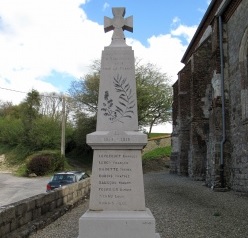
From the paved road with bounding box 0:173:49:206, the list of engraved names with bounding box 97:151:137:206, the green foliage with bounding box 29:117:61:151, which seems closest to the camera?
the list of engraved names with bounding box 97:151:137:206

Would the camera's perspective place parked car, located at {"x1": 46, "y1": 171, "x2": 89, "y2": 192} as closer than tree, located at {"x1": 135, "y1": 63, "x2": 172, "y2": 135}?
Yes

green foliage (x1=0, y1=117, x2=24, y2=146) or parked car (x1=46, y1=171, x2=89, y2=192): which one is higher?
green foliage (x1=0, y1=117, x2=24, y2=146)

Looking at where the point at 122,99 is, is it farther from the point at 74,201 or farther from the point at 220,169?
the point at 220,169

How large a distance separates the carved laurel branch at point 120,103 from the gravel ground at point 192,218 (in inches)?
101

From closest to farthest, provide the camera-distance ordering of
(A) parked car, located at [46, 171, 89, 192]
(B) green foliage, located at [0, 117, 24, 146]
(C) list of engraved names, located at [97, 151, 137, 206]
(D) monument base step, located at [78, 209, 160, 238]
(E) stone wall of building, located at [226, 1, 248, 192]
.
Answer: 1. (D) monument base step, located at [78, 209, 160, 238]
2. (C) list of engraved names, located at [97, 151, 137, 206]
3. (E) stone wall of building, located at [226, 1, 248, 192]
4. (A) parked car, located at [46, 171, 89, 192]
5. (B) green foliage, located at [0, 117, 24, 146]

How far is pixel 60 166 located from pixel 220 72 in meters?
18.4

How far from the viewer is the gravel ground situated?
684cm

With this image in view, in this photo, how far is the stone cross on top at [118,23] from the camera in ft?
20.3

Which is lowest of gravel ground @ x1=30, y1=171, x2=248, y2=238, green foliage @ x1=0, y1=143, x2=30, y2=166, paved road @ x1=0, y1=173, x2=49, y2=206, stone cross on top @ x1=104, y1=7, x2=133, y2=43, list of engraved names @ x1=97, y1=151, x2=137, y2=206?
paved road @ x1=0, y1=173, x2=49, y2=206

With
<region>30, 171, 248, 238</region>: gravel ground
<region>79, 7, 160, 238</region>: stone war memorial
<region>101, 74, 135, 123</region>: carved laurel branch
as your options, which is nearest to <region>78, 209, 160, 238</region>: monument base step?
<region>79, 7, 160, 238</region>: stone war memorial

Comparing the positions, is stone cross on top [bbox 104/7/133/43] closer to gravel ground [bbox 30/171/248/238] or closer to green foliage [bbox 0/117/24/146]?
gravel ground [bbox 30/171/248/238]

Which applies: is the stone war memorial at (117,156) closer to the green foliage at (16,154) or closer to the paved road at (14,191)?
the paved road at (14,191)

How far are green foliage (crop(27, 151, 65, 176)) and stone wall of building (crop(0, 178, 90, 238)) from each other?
1771 cm

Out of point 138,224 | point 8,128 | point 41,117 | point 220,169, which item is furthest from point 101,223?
point 8,128
